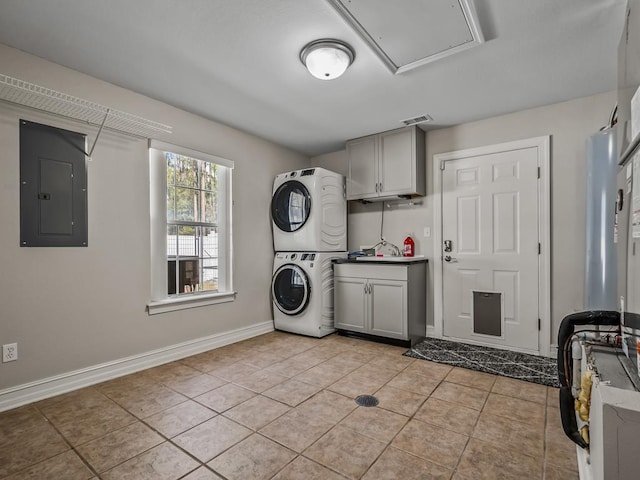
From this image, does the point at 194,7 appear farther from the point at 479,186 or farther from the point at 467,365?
the point at 467,365

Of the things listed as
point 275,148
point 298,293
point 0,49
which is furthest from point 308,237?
point 0,49

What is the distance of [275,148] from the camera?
A: 13.9 ft

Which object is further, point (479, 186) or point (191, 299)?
point (479, 186)

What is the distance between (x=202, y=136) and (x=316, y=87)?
1352mm

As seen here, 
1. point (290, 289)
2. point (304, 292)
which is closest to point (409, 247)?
point (304, 292)

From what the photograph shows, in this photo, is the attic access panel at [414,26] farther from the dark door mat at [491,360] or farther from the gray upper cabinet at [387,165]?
the dark door mat at [491,360]

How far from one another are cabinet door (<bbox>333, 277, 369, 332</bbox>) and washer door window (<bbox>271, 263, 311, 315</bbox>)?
371 mm

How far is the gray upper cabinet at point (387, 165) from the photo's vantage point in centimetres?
365

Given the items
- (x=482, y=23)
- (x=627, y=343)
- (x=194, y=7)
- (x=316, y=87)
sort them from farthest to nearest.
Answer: (x=316, y=87)
(x=482, y=23)
(x=194, y=7)
(x=627, y=343)

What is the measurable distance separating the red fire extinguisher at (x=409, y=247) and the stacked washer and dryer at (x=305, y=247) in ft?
2.67

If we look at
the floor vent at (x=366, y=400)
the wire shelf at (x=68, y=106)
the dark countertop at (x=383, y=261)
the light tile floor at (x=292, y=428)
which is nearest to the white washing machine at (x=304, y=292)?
the dark countertop at (x=383, y=261)

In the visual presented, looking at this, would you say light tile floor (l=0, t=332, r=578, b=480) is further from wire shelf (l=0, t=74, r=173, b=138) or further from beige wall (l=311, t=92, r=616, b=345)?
wire shelf (l=0, t=74, r=173, b=138)

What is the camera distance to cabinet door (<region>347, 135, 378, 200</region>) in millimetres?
3914

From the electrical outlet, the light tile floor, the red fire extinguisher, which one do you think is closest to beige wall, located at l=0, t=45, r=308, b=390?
the electrical outlet
